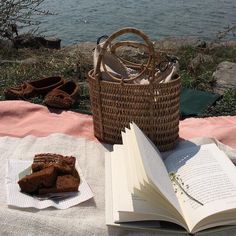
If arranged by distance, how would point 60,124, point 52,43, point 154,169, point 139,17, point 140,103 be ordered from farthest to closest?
1. point 139,17
2. point 52,43
3. point 60,124
4. point 140,103
5. point 154,169

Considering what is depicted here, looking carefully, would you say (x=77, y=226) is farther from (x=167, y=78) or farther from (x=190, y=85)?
(x=190, y=85)

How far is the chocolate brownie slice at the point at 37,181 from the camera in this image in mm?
1622

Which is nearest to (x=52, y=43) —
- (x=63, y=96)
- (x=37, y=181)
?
(x=63, y=96)

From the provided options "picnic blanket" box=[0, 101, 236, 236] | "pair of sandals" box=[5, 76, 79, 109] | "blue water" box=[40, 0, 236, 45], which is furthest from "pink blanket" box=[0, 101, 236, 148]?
"blue water" box=[40, 0, 236, 45]

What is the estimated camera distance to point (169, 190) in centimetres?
149

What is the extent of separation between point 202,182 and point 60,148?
729mm

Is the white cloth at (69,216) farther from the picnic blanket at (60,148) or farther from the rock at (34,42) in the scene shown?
the rock at (34,42)

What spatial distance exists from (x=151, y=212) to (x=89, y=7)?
8221 mm

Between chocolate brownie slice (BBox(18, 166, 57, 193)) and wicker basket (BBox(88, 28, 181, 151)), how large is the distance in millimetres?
527

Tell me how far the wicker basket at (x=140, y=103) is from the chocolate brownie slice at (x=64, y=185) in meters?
0.47

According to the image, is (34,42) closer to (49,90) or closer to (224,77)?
(224,77)

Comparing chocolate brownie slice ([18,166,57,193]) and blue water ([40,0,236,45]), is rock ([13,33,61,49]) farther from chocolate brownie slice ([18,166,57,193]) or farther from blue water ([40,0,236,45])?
chocolate brownie slice ([18,166,57,193])

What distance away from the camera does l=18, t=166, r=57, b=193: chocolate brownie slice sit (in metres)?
1.62

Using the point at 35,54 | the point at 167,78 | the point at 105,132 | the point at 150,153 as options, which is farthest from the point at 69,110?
the point at 35,54
